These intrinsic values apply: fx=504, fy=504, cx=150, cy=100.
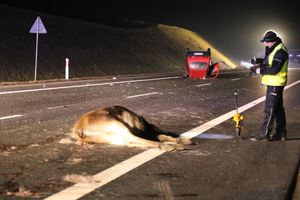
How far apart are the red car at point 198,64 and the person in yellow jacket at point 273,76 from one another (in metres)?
18.5

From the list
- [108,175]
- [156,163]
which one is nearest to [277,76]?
[156,163]

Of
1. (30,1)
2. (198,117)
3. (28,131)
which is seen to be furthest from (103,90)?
(30,1)

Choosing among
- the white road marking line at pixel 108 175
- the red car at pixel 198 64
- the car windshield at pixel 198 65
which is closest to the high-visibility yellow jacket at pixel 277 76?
the white road marking line at pixel 108 175

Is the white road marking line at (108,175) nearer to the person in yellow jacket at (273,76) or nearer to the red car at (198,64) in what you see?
the person in yellow jacket at (273,76)

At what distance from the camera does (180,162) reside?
6.46 m

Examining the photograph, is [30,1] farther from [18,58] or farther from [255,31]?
[255,31]

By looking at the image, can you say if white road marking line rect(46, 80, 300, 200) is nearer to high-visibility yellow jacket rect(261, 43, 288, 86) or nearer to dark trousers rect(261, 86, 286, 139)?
dark trousers rect(261, 86, 286, 139)

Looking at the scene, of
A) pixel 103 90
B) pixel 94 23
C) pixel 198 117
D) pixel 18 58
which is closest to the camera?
pixel 198 117

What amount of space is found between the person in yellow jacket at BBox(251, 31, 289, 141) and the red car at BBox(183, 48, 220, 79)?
1853 cm

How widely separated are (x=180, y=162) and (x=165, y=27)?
43776 mm

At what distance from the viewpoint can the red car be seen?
88.4 ft

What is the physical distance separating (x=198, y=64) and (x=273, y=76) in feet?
62.5

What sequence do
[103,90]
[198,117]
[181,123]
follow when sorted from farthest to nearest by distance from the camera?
[103,90]
[198,117]
[181,123]

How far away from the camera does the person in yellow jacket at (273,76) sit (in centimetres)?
820
